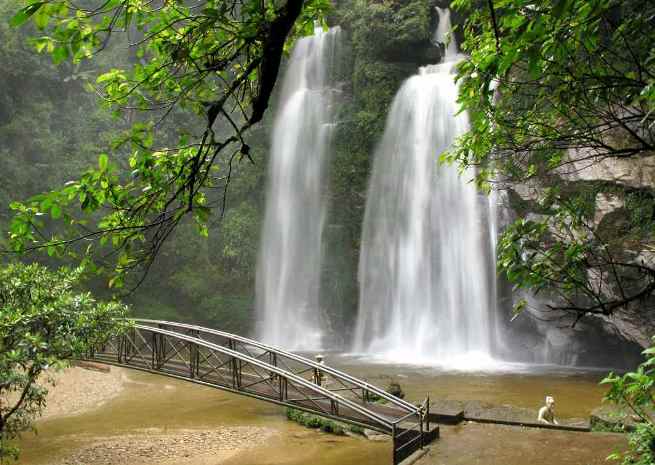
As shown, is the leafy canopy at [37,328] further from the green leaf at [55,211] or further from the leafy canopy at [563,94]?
the leafy canopy at [563,94]

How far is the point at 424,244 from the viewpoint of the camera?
21.7m

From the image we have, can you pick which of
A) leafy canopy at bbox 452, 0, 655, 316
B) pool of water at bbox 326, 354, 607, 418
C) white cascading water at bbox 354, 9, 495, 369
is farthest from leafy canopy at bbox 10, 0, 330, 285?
white cascading water at bbox 354, 9, 495, 369

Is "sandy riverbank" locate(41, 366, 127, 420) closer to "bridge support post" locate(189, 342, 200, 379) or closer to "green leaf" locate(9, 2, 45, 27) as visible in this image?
"bridge support post" locate(189, 342, 200, 379)

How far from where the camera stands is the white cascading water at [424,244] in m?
20.1

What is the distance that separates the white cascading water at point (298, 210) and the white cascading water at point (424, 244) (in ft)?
8.70

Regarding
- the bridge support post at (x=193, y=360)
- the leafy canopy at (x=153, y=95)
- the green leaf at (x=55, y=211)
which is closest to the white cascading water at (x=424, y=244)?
the bridge support post at (x=193, y=360)

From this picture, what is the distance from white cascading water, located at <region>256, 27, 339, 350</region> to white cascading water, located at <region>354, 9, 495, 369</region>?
8.70 feet

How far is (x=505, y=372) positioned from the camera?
16.2 meters

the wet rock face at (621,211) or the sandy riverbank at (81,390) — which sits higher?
the wet rock face at (621,211)

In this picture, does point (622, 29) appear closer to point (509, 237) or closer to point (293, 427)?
point (509, 237)

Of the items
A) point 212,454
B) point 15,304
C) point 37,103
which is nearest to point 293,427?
point 212,454

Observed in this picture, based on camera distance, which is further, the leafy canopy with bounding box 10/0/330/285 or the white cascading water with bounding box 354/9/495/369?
the white cascading water with bounding box 354/9/495/369

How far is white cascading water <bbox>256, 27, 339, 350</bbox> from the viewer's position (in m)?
24.8

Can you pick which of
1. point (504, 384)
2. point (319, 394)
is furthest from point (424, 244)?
point (319, 394)
